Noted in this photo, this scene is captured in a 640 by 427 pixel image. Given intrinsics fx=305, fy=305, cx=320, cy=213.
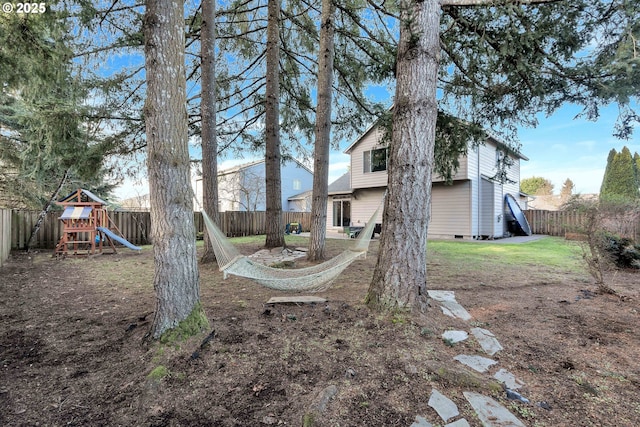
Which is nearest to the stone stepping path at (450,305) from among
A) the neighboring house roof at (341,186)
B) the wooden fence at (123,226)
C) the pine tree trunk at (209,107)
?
the pine tree trunk at (209,107)

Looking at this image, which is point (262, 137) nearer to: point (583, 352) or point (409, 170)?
point (409, 170)

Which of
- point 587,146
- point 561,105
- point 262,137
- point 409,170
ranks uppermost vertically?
point 587,146

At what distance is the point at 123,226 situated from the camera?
10.0m

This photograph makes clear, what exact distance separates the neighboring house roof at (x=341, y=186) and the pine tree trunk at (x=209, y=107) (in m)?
9.20

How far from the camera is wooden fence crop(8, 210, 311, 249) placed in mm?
7852

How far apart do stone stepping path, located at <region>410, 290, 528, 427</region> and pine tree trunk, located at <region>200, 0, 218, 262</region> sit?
4452 millimetres

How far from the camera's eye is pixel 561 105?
3770 mm

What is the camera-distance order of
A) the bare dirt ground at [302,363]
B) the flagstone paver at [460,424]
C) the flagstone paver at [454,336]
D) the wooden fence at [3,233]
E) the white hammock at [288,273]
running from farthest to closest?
the wooden fence at [3,233], the white hammock at [288,273], the flagstone paver at [454,336], the bare dirt ground at [302,363], the flagstone paver at [460,424]

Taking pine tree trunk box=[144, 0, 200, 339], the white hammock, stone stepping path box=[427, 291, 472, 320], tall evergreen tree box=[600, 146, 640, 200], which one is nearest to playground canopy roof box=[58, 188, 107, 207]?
the white hammock

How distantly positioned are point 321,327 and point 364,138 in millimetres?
11780

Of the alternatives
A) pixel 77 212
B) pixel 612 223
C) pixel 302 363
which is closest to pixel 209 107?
pixel 77 212

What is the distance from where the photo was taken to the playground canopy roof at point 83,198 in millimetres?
7340

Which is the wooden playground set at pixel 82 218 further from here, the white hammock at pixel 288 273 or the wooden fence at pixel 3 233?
the white hammock at pixel 288 273

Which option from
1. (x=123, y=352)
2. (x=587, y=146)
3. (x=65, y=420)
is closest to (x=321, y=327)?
(x=123, y=352)
